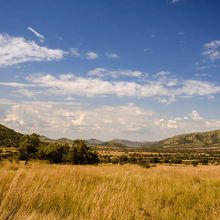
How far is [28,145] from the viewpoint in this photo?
55875 mm

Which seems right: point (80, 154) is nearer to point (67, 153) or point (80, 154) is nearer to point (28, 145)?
point (67, 153)

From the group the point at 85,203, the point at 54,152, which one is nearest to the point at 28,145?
the point at 54,152

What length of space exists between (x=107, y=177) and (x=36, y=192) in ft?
17.2

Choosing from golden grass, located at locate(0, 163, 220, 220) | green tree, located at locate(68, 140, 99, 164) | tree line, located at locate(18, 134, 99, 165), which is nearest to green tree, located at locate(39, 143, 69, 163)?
Result: tree line, located at locate(18, 134, 99, 165)

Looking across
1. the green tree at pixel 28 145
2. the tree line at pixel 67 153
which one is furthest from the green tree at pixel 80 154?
the green tree at pixel 28 145

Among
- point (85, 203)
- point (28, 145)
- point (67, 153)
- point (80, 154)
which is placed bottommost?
point (85, 203)

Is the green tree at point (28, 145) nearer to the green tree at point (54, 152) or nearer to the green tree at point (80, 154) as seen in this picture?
the green tree at point (54, 152)

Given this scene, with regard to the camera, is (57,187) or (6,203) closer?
(6,203)

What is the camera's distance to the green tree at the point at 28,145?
5571 cm

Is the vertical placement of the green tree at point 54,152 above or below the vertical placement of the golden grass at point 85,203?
above

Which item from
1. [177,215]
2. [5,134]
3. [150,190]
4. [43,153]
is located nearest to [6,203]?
[177,215]

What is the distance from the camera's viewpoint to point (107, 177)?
10836mm

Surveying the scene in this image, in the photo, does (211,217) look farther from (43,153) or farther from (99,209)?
(43,153)

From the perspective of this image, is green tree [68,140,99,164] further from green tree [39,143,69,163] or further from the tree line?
green tree [39,143,69,163]
